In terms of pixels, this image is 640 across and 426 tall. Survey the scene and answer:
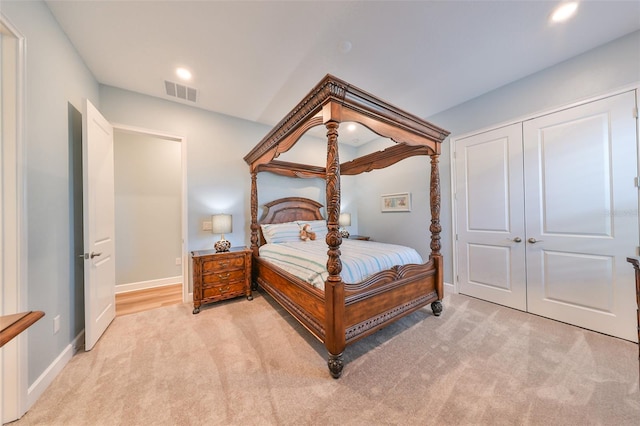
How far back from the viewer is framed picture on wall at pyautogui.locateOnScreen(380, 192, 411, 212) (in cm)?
378

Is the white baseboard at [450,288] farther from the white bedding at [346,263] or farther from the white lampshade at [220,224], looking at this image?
the white lampshade at [220,224]

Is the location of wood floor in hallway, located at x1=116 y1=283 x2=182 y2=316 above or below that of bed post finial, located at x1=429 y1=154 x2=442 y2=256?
below

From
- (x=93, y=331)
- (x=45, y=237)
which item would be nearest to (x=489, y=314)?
(x=93, y=331)

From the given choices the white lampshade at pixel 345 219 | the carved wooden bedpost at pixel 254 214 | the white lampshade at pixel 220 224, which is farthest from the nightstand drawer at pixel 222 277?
the white lampshade at pixel 345 219

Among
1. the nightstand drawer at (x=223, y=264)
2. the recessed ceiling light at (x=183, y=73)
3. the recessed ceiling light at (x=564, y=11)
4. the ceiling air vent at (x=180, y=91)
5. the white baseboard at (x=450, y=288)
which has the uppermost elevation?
the recessed ceiling light at (x=183, y=73)

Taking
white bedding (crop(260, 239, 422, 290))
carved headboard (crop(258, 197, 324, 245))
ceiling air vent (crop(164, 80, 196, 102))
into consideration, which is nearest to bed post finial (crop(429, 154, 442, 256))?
white bedding (crop(260, 239, 422, 290))

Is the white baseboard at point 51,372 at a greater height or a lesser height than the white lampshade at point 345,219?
lesser

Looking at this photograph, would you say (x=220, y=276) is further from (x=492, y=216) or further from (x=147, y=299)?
(x=492, y=216)

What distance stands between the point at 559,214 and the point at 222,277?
13.4 ft

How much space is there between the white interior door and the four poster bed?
161 cm

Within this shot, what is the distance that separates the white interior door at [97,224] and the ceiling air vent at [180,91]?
0.84 meters

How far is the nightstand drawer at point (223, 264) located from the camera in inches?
109

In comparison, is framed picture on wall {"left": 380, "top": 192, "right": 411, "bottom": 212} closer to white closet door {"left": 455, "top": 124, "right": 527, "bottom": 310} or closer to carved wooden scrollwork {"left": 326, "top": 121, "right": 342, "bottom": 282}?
white closet door {"left": 455, "top": 124, "right": 527, "bottom": 310}

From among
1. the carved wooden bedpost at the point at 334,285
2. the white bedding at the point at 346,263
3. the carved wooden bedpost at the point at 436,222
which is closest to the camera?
the carved wooden bedpost at the point at 334,285
